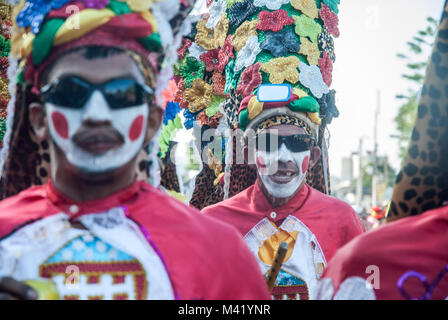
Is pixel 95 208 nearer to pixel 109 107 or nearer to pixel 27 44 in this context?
pixel 109 107

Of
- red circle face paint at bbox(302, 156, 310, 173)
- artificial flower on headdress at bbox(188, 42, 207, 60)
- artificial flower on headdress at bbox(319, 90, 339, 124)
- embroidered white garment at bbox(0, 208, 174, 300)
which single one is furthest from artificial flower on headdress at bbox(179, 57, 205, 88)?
embroidered white garment at bbox(0, 208, 174, 300)

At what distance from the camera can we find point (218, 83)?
629 centimetres

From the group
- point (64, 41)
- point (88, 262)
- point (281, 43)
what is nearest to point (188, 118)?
point (281, 43)

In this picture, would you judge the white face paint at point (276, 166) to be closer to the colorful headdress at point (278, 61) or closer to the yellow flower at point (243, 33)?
the colorful headdress at point (278, 61)

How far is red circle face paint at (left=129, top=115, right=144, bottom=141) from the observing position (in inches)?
92.8

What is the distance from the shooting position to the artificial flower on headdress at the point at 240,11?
5.29 metres

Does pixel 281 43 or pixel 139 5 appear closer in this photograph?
pixel 139 5

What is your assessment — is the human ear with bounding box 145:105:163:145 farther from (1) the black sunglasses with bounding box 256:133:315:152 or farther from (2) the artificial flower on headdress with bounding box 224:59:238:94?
(2) the artificial flower on headdress with bounding box 224:59:238:94

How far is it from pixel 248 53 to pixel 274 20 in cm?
38

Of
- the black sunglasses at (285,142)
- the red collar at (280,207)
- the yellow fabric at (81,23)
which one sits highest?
the yellow fabric at (81,23)

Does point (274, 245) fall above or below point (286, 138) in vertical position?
below

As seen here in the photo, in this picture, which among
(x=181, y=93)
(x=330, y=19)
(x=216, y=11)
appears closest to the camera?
(x=330, y=19)

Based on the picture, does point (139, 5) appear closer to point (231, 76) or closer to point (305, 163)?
point (305, 163)

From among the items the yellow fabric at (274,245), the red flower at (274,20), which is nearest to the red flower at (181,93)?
the red flower at (274,20)
